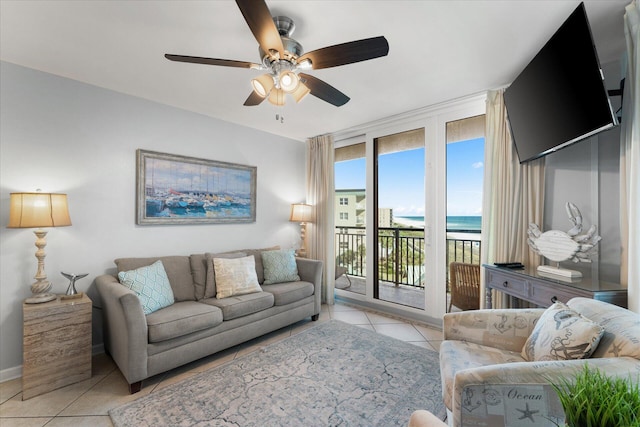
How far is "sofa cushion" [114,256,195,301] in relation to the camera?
2.67m

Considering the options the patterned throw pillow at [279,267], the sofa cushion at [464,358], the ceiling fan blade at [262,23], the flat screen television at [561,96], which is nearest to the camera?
the ceiling fan blade at [262,23]

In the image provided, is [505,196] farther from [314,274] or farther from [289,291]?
[289,291]

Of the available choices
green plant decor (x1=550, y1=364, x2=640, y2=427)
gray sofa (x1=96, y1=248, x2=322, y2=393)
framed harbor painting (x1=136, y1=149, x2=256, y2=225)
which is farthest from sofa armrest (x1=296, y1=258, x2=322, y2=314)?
green plant decor (x1=550, y1=364, x2=640, y2=427)

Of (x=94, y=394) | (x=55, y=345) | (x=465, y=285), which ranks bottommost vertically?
(x=94, y=394)

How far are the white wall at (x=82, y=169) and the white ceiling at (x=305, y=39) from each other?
22 centimetres

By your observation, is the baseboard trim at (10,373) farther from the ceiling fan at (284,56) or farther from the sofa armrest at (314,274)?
the ceiling fan at (284,56)

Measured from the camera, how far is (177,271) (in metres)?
2.85

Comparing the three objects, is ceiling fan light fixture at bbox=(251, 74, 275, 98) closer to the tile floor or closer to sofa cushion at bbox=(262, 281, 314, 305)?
sofa cushion at bbox=(262, 281, 314, 305)

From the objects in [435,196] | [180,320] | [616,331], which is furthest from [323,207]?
[616,331]

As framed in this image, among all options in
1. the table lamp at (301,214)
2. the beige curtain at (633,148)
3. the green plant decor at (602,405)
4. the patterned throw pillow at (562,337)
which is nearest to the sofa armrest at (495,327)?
the patterned throw pillow at (562,337)

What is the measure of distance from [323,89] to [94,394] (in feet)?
9.10

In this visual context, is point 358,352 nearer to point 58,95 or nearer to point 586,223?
point 586,223

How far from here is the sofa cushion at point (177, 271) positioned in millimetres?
2671

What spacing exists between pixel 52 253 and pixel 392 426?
3023 mm
